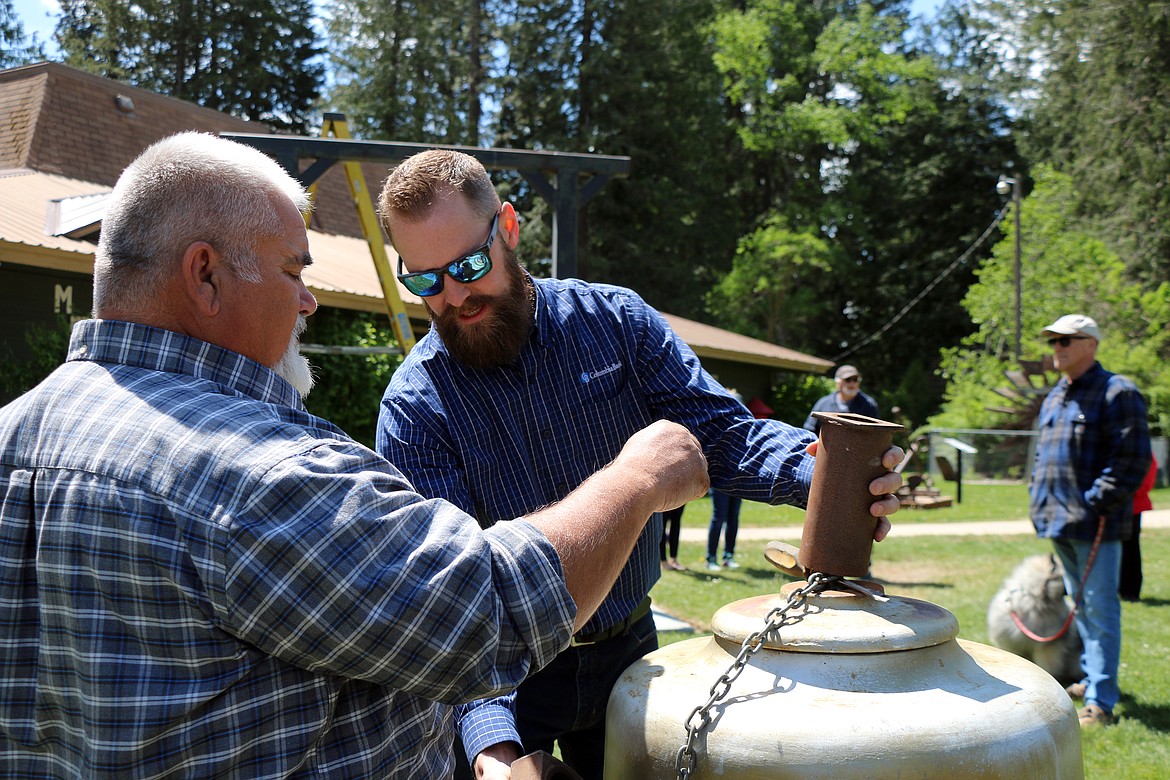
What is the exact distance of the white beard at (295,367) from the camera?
156 centimetres

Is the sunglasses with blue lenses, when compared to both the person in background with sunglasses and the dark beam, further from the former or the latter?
the dark beam

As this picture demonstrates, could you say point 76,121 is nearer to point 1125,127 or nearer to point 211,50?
point 211,50

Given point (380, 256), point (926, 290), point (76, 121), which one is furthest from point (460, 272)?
point (926, 290)

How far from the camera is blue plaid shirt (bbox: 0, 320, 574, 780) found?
48.3 inches

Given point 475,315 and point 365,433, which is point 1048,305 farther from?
point 475,315

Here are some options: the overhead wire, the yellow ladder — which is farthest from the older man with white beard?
the overhead wire

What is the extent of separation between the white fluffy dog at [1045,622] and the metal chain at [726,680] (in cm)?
439

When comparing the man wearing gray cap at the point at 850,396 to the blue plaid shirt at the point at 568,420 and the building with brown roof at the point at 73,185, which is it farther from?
the blue plaid shirt at the point at 568,420

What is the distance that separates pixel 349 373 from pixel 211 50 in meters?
22.3

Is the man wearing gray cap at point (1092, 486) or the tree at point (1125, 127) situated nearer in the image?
the man wearing gray cap at point (1092, 486)

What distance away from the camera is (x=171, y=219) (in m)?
1.39

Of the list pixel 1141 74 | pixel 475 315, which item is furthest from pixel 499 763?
pixel 1141 74

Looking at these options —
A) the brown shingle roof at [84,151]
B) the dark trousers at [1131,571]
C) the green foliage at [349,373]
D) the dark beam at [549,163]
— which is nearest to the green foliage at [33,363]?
the brown shingle roof at [84,151]

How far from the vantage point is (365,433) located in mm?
12156
